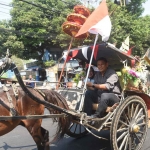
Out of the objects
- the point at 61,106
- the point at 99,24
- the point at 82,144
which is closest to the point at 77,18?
the point at 99,24

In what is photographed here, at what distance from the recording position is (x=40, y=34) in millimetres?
20547

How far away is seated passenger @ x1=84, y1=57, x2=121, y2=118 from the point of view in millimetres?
3857

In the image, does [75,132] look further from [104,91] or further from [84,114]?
[84,114]

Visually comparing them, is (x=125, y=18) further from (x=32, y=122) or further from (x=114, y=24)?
(x=32, y=122)

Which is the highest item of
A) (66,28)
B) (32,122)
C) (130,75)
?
(66,28)

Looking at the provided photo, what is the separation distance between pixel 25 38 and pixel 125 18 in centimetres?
980

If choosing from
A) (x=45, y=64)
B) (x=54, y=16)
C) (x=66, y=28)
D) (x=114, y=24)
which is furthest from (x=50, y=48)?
(x=66, y=28)

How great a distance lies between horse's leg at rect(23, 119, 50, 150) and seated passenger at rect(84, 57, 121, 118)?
3.11ft

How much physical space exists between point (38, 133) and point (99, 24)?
211cm

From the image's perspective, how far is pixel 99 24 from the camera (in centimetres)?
380

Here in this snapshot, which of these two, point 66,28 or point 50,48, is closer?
point 66,28

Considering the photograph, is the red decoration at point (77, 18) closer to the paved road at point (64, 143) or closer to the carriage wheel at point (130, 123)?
the carriage wheel at point (130, 123)

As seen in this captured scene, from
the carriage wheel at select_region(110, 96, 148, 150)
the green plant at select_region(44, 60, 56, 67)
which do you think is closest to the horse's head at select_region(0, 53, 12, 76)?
the carriage wheel at select_region(110, 96, 148, 150)

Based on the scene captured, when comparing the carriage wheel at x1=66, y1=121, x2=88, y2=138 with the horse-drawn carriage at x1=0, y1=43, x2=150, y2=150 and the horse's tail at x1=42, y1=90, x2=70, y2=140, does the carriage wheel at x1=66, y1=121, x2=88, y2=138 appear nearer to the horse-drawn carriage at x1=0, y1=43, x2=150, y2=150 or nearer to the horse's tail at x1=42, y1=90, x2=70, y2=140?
the horse-drawn carriage at x1=0, y1=43, x2=150, y2=150
